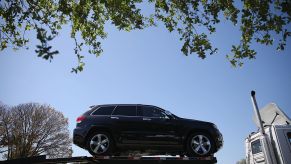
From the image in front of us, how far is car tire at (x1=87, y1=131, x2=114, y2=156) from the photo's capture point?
820 cm

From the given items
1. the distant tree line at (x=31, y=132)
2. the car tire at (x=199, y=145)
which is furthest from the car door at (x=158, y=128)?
the distant tree line at (x=31, y=132)

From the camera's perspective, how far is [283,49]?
9.55m

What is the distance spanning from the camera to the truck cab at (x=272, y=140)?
841 centimetres

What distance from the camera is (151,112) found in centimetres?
910

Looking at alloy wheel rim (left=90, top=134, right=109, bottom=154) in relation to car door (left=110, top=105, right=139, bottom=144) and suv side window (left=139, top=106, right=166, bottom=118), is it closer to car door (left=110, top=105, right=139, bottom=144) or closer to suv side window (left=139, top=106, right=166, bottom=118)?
car door (left=110, top=105, right=139, bottom=144)

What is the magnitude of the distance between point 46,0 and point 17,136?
28716 mm

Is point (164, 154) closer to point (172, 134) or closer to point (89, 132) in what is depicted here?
point (172, 134)

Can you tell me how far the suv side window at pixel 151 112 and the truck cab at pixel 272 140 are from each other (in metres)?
3.20

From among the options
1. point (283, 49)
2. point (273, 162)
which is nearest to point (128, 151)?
point (273, 162)

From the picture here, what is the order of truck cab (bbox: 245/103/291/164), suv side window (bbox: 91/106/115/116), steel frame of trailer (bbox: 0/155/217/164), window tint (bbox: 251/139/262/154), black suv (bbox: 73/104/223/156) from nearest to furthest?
steel frame of trailer (bbox: 0/155/217/164) < black suv (bbox: 73/104/223/156) < truck cab (bbox: 245/103/291/164) < suv side window (bbox: 91/106/115/116) < window tint (bbox: 251/139/262/154)

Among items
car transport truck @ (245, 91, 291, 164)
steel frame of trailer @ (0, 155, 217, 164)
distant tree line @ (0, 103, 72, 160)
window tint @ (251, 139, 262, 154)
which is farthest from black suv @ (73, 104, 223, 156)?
distant tree line @ (0, 103, 72, 160)

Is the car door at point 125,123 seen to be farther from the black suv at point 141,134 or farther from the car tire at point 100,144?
the car tire at point 100,144

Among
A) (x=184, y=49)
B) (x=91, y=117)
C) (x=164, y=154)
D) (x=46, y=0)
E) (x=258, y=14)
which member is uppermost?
(x=46, y=0)

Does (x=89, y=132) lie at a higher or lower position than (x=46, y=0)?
lower
